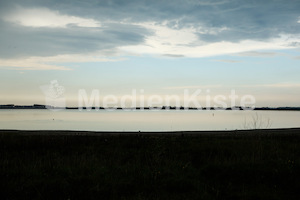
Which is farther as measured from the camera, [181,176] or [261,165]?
[261,165]

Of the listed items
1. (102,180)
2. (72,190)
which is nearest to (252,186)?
(102,180)

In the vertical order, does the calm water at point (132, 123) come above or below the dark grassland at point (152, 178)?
below

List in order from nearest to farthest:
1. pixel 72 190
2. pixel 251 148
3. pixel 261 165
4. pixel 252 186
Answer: pixel 72 190 < pixel 252 186 < pixel 261 165 < pixel 251 148

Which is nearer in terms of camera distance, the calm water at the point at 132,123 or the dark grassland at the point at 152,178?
the dark grassland at the point at 152,178

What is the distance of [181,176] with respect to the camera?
347 inches

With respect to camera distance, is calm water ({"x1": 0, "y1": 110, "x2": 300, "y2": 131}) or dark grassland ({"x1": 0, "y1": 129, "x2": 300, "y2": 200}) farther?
→ calm water ({"x1": 0, "y1": 110, "x2": 300, "y2": 131})

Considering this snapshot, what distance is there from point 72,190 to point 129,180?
188cm

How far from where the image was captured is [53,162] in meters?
10.5

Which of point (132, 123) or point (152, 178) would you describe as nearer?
point (152, 178)

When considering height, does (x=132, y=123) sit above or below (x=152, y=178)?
below

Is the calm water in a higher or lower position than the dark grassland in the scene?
lower

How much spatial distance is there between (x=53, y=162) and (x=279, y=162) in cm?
945

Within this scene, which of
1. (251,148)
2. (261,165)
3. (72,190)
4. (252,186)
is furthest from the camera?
(251,148)

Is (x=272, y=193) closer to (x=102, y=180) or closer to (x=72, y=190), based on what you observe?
(x=102, y=180)
